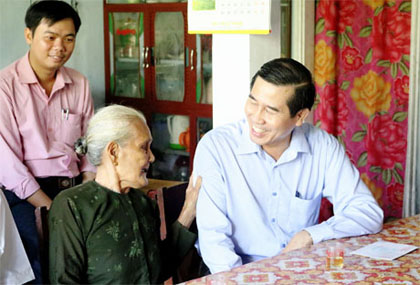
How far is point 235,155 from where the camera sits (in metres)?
2.38

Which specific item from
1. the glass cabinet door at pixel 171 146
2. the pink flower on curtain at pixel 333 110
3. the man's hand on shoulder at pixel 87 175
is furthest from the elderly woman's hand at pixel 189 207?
the glass cabinet door at pixel 171 146

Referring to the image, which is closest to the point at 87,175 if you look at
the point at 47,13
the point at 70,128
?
the point at 70,128

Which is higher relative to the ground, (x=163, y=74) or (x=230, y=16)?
(x=230, y=16)

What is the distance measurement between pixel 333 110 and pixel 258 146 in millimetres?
1686

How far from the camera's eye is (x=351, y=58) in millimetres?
3857

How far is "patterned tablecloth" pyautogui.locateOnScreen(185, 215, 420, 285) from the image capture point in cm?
185

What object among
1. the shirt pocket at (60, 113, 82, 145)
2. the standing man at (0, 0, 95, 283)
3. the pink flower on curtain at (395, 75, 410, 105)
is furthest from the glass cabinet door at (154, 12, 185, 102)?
the pink flower on curtain at (395, 75, 410, 105)

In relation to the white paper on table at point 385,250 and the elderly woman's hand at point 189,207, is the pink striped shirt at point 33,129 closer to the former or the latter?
the elderly woman's hand at point 189,207

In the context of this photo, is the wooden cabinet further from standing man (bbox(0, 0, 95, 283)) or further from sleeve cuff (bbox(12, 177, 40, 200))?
→ sleeve cuff (bbox(12, 177, 40, 200))

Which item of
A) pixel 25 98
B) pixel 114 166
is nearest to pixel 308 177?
pixel 114 166

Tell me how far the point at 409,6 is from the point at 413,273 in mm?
2044

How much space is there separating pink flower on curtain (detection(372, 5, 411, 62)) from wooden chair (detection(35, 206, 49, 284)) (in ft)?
7.60

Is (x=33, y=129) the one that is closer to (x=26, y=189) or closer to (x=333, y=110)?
(x=26, y=189)

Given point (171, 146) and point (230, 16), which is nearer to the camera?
point (230, 16)
